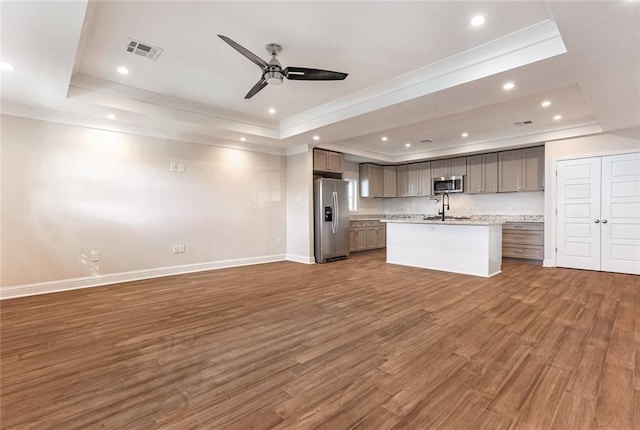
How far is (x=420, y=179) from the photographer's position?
347 inches

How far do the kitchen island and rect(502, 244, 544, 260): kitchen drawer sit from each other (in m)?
1.52

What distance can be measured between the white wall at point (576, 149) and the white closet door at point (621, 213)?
7.0 inches

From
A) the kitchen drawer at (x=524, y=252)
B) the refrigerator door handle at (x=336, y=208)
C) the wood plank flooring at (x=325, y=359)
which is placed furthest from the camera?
the refrigerator door handle at (x=336, y=208)

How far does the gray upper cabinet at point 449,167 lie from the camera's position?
7902 mm

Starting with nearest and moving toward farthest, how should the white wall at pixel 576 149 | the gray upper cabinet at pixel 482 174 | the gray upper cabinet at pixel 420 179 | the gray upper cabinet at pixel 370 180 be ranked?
1. the white wall at pixel 576 149
2. the gray upper cabinet at pixel 482 174
3. the gray upper cabinet at pixel 420 179
4. the gray upper cabinet at pixel 370 180

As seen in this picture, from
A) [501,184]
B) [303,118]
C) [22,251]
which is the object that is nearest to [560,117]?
[501,184]

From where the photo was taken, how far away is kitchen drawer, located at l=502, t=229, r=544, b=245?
254 inches

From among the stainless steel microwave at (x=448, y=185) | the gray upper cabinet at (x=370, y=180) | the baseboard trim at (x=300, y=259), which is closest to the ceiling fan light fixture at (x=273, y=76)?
the baseboard trim at (x=300, y=259)

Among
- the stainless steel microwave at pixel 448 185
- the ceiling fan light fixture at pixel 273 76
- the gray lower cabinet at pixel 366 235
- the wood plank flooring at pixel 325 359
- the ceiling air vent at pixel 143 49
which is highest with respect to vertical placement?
the ceiling air vent at pixel 143 49

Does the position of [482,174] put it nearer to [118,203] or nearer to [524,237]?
[524,237]

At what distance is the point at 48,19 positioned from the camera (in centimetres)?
230

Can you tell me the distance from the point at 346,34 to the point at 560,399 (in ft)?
11.1

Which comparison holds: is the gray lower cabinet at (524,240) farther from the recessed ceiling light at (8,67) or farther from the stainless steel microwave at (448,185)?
the recessed ceiling light at (8,67)

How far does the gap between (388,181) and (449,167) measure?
6.08 feet
